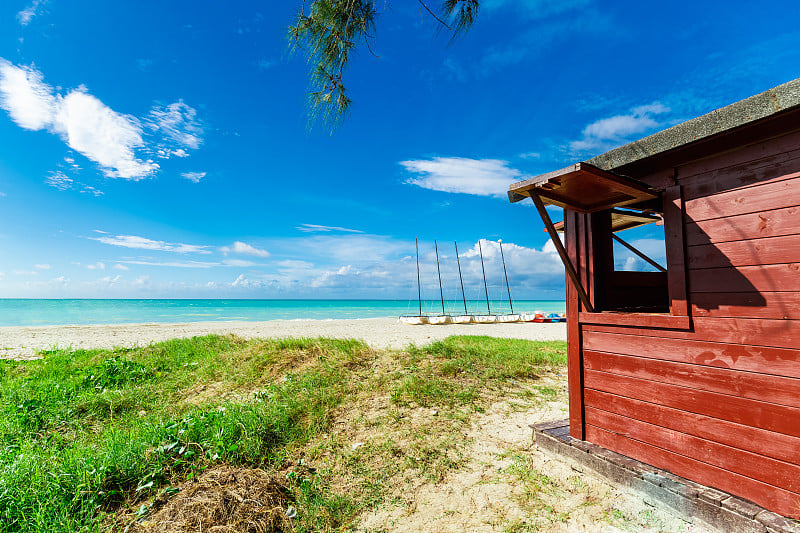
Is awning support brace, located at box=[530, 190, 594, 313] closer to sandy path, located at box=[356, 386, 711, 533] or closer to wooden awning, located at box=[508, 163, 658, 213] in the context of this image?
wooden awning, located at box=[508, 163, 658, 213]

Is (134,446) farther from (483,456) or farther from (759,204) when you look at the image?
(759,204)

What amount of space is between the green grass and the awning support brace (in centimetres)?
225

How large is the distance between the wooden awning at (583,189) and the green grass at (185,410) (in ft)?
9.69

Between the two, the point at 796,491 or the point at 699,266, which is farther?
the point at 699,266

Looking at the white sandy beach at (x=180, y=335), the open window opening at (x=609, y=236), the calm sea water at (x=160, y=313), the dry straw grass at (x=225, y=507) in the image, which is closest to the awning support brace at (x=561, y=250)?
the open window opening at (x=609, y=236)

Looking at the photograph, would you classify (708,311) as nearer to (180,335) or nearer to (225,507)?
(225,507)

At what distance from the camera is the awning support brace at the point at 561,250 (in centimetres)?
329

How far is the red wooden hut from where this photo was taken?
2.54 meters

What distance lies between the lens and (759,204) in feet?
8.77

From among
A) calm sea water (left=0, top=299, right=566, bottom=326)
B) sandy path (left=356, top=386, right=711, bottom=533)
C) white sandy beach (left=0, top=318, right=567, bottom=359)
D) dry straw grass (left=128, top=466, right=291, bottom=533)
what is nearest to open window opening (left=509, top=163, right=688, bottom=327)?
sandy path (left=356, top=386, right=711, bottom=533)

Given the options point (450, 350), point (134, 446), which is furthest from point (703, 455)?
point (450, 350)

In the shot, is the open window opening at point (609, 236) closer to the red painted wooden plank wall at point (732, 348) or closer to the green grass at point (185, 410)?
the red painted wooden plank wall at point (732, 348)

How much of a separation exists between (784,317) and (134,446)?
562cm

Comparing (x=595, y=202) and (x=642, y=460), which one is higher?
(x=595, y=202)
